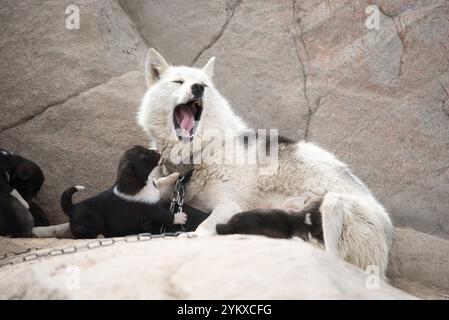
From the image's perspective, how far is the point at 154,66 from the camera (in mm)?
6930

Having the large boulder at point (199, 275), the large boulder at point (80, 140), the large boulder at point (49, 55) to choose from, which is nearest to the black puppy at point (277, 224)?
the large boulder at point (199, 275)

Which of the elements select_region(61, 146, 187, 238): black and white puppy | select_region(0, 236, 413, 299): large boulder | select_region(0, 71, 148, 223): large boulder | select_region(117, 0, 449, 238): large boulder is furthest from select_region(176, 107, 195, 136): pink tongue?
select_region(0, 236, 413, 299): large boulder

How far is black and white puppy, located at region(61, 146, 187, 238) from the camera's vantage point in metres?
5.93

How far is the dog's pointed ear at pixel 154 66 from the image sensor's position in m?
6.88

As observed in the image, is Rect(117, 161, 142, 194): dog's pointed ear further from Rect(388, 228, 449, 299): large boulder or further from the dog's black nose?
Rect(388, 228, 449, 299): large boulder

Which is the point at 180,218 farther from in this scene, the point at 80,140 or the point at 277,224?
the point at 80,140

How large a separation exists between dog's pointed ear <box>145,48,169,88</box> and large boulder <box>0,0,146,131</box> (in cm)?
132

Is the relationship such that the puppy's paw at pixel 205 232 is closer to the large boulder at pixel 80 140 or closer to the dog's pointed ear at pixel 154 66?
the dog's pointed ear at pixel 154 66

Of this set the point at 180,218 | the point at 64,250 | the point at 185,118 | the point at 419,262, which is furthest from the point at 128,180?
the point at 419,262

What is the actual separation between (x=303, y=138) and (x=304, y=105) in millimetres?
424

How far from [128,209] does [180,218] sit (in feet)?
1.57

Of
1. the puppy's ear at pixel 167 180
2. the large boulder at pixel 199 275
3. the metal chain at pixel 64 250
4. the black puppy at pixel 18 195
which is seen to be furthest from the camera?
the puppy's ear at pixel 167 180

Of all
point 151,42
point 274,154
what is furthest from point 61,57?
point 274,154

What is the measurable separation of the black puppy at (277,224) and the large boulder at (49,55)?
3.32 meters
